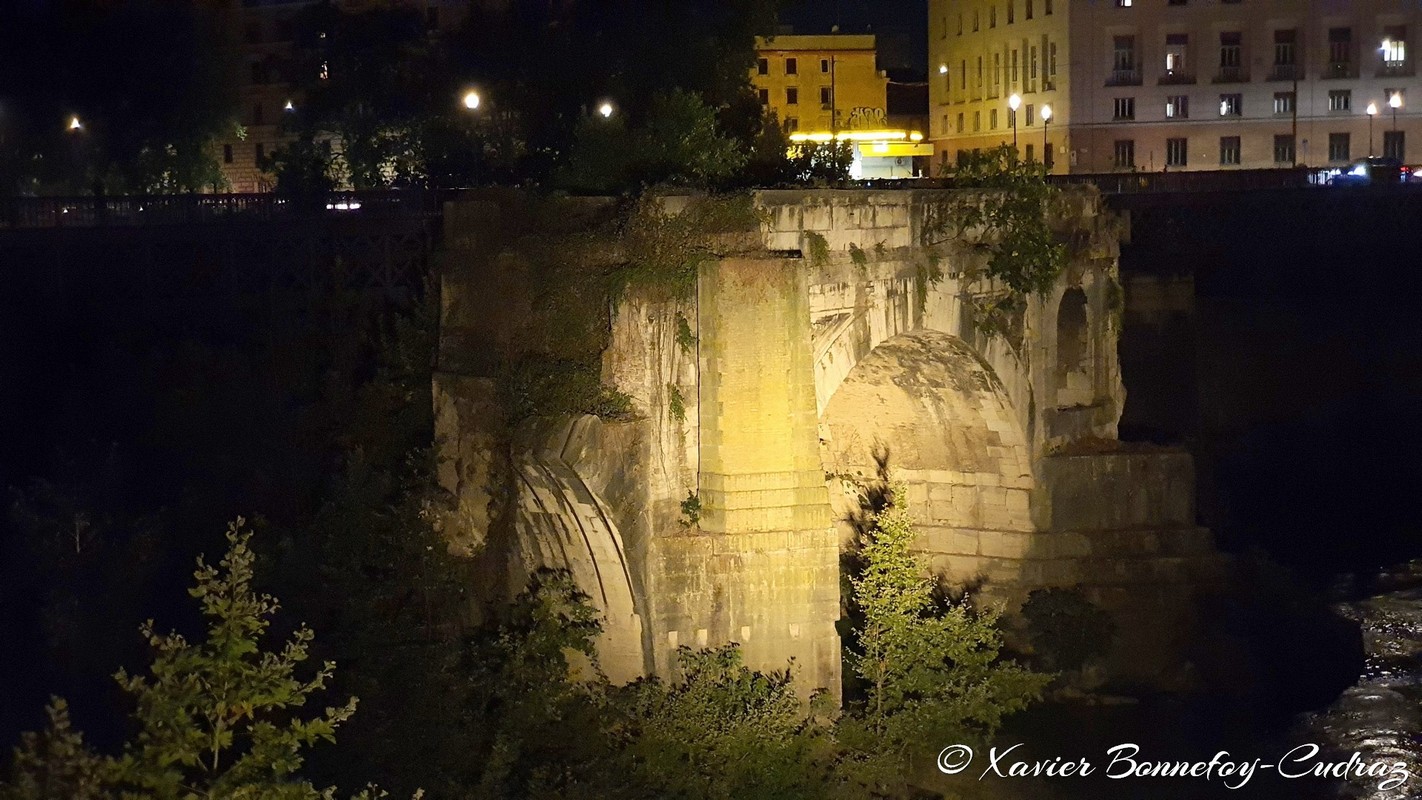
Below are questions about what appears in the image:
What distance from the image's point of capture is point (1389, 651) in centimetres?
2945

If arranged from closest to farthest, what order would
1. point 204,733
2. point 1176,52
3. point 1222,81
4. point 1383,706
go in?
point 204,733 → point 1383,706 → point 1222,81 → point 1176,52

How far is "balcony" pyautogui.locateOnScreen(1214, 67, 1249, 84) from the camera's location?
63.4 m

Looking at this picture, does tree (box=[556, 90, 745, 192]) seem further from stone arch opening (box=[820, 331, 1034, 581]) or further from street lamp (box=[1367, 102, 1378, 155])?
street lamp (box=[1367, 102, 1378, 155])

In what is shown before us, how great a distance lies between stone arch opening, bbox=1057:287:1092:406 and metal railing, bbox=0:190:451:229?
1052cm

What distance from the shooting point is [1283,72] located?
6338 centimetres

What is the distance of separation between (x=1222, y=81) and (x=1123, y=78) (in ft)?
10.8

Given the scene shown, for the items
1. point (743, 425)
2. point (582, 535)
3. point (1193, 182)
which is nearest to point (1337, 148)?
point (1193, 182)

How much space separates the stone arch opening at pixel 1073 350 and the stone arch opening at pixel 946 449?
3.85ft

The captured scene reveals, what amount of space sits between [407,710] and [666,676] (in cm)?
281

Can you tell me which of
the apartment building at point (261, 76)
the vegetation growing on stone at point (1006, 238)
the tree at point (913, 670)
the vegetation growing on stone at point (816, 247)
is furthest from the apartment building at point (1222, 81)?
the vegetation growing on stone at point (816, 247)

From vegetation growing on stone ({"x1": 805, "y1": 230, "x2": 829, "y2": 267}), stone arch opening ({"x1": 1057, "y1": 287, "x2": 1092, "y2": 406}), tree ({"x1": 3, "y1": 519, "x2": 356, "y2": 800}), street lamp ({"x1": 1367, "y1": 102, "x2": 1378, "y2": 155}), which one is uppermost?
street lamp ({"x1": 1367, "y1": 102, "x2": 1378, "y2": 155})

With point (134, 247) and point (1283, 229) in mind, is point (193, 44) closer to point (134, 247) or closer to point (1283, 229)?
point (134, 247)

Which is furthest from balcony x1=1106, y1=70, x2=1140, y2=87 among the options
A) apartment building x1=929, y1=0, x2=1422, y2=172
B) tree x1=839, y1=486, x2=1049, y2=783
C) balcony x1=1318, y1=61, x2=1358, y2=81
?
tree x1=839, y1=486, x2=1049, y2=783

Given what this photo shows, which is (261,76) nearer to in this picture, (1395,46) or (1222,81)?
(1222,81)
